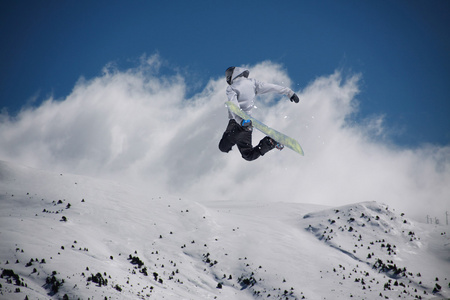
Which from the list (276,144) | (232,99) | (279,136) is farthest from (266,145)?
(232,99)

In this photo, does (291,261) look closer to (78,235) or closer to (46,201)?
(78,235)

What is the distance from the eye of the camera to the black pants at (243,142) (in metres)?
9.27

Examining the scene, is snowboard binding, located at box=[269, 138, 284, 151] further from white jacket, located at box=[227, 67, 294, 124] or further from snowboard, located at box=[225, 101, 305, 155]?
white jacket, located at box=[227, 67, 294, 124]

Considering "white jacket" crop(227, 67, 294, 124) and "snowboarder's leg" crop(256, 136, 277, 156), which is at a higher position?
"white jacket" crop(227, 67, 294, 124)

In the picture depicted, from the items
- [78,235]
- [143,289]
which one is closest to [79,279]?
[143,289]

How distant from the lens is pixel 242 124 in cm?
904

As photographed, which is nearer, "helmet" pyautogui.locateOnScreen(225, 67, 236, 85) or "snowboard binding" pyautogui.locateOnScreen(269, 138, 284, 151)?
"helmet" pyautogui.locateOnScreen(225, 67, 236, 85)

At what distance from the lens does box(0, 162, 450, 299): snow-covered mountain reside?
18.1 metres

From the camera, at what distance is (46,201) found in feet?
101

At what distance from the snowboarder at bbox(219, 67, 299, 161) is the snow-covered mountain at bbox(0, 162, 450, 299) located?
31.6ft

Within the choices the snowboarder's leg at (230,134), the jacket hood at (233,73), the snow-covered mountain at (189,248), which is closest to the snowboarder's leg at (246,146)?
the snowboarder's leg at (230,134)

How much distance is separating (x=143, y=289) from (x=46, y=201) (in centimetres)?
1671

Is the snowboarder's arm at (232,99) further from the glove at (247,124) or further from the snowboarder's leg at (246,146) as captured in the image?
the snowboarder's leg at (246,146)

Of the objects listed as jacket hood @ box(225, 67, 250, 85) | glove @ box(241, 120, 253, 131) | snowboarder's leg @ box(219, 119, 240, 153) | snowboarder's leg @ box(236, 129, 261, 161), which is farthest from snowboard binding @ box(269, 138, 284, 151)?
Answer: jacket hood @ box(225, 67, 250, 85)
